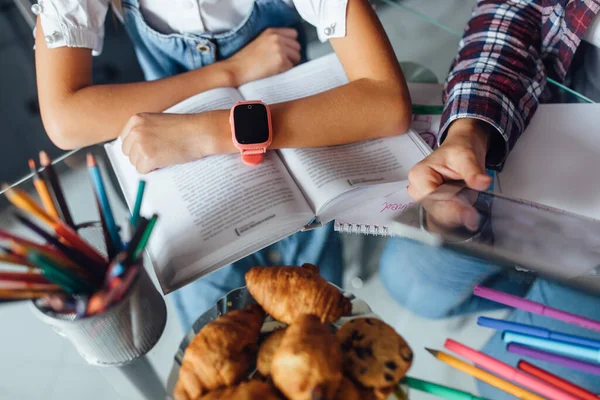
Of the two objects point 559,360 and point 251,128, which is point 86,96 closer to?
point 251,128

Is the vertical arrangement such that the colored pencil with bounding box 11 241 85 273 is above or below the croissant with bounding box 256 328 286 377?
above

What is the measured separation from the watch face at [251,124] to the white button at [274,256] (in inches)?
5.2

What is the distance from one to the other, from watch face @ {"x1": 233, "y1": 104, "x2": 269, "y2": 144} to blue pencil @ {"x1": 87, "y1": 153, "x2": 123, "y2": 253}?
181 millimetres

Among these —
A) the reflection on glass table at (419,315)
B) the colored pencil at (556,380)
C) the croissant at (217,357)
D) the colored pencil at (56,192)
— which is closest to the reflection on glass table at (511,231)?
the reflection on glass table at (419,315)

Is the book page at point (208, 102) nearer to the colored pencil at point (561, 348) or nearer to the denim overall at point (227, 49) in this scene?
the denim overall at point (227, 49)

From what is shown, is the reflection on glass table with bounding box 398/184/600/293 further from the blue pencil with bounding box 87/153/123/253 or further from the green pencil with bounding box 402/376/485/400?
the blue pencil with bounding box 87/153/123/253

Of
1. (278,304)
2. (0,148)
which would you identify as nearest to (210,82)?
(278,304)

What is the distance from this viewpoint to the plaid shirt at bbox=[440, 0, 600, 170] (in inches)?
21.5

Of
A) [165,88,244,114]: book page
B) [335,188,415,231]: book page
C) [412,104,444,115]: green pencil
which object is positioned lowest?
[335,188,415,231]: book page

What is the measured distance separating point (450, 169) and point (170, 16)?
0.46m

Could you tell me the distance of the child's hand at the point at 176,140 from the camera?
51 cm

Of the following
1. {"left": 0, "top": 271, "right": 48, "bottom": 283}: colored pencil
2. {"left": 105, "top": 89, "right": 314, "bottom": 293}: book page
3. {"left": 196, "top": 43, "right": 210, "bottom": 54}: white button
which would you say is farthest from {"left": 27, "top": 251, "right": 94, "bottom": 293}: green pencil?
{"left": 196, "top": 43, "right": 210, "bottom": 54}: white button

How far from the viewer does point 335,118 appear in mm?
538

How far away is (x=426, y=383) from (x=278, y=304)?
0.43 feet
